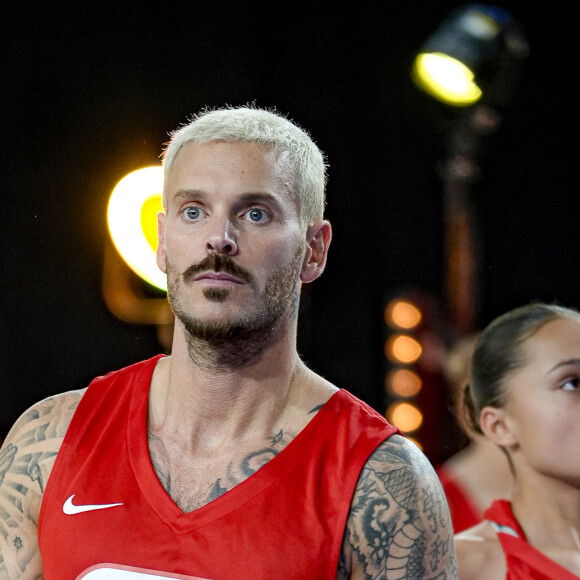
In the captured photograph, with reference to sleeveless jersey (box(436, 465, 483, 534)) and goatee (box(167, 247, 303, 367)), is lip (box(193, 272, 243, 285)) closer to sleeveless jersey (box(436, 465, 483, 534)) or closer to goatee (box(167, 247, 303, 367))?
goatee (box(167, 247, 303, 367))

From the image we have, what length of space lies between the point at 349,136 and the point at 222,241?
266cm

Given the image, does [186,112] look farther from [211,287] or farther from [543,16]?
[211,287]

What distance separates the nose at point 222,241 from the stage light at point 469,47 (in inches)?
75.4

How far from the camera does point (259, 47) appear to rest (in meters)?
3.98

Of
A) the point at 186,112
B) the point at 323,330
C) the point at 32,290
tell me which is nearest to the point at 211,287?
the point at 32,290

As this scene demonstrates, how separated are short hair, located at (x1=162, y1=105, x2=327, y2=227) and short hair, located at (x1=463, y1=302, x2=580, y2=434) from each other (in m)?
0.64

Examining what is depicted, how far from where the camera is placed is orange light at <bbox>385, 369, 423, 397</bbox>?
13.2 ft

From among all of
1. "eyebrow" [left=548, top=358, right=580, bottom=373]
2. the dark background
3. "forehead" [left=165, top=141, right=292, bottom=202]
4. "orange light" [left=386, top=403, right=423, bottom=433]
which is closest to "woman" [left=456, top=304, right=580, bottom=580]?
"eyebrow" [left=548, top=358, right=580, bottom=373]

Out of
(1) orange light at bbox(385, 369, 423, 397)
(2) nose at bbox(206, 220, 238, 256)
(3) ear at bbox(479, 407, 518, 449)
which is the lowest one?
(1) orange light at bbox(385, 369, 423, 397)

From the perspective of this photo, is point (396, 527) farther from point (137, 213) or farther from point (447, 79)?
point (447, 79)

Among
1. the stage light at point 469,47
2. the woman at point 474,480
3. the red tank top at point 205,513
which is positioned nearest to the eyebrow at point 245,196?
the red tank top at point 205,513

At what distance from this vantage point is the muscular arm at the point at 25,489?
1.62 meters

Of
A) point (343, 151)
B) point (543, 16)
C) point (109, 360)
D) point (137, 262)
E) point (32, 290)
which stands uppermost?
point (543, 16)

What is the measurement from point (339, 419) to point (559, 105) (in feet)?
9.76
